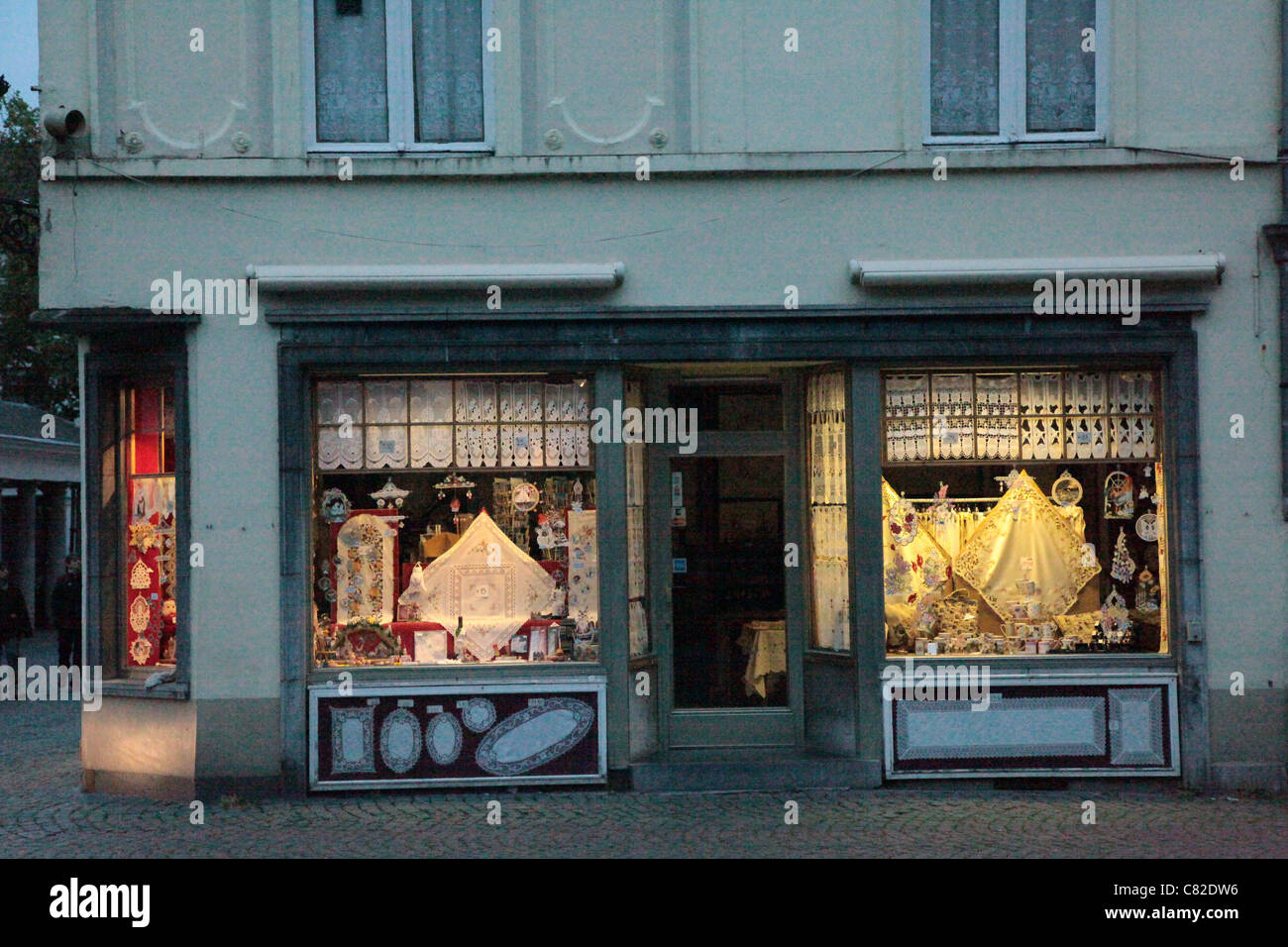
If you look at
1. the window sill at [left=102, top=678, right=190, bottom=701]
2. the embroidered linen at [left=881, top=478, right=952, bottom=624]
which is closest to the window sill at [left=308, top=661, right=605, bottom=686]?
the window sill at [left=102, top=678, right=190, bottom=701]

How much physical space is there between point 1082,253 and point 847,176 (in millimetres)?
1886

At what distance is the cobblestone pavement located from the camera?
845cm

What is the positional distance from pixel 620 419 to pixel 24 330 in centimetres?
2930

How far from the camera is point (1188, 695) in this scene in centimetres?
1003

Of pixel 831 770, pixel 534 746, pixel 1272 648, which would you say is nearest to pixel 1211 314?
pixel 1272 648

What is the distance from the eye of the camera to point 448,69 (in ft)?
33.8

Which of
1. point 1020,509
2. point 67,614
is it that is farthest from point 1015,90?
point 67,614

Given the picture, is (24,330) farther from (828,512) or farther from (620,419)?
(828,512)

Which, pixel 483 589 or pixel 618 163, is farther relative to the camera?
pixel 483 589

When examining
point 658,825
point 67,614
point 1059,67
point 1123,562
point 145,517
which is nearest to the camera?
point 658,825

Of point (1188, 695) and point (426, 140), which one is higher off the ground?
point (426, 140)

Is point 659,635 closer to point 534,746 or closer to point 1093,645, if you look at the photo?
point 534,746

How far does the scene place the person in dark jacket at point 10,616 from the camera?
19.6m

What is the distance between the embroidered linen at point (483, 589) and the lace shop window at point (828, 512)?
2.17 m
